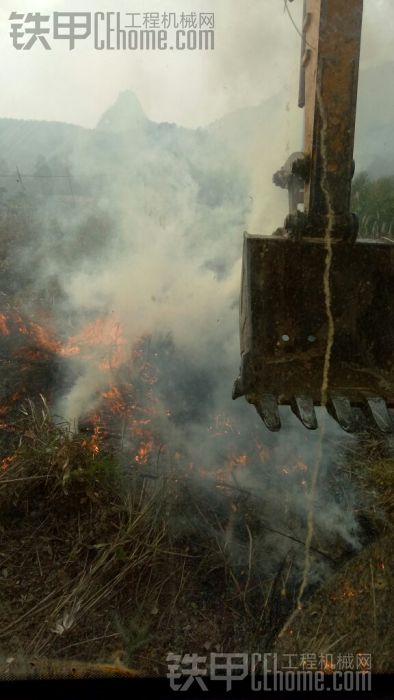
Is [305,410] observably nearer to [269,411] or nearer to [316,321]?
[269,411]

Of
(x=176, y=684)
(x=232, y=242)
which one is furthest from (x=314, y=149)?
(x=232, y=242)

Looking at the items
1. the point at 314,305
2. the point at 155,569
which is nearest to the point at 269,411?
the point at 314,305

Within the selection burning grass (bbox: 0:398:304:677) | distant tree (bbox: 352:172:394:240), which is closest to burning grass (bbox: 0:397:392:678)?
burning grass (bbox: 0:398:304:677)

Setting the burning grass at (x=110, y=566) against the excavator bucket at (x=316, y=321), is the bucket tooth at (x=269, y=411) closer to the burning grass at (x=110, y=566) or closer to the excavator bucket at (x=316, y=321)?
the excavator bucket at (x=316, y=321)

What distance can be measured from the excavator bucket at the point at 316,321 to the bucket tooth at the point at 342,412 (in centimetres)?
5

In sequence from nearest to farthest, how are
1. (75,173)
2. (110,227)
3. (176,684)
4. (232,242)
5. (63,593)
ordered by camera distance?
(176,684)
(63,593)
(232,242)
(110,227)
(75,173)

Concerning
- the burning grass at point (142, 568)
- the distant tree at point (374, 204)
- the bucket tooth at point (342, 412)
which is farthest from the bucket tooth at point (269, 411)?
the distant tree at point (374, 204)

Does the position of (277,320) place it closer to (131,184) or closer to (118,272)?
(118,272)

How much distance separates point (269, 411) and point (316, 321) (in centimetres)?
64

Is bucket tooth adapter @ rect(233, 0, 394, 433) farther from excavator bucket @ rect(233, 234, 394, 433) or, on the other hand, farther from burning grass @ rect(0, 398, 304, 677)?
burning grass @ rect(0, 398, 304, 677)

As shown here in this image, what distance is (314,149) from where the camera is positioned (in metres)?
2.51

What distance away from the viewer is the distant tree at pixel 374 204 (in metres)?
8.27

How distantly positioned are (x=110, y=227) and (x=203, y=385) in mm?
4744

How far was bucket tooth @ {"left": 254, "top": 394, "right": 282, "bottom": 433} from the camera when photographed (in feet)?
8.15
